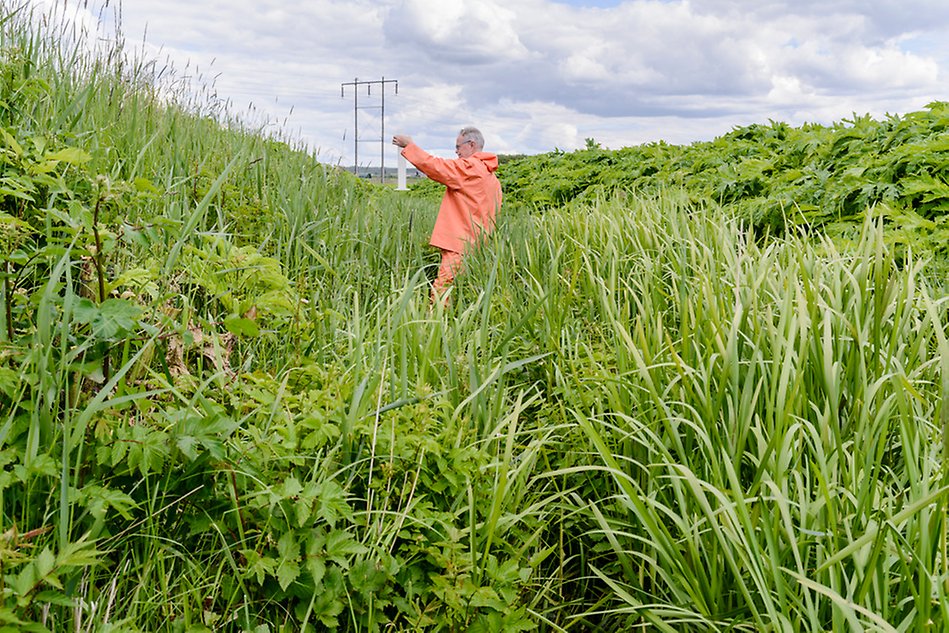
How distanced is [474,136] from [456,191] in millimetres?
613

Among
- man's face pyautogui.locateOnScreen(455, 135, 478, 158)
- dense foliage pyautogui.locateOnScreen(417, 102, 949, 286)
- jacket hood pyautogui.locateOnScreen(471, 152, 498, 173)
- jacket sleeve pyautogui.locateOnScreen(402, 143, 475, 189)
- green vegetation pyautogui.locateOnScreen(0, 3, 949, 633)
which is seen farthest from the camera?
man's face pyautogui.locateOnScreen(455, 135, 478, 158)

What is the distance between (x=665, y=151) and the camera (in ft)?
34.0

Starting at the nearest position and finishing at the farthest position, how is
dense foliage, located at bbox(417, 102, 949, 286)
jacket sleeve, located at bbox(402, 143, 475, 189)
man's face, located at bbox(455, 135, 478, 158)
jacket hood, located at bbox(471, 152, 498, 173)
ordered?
dense foliage, located at bbox(417, 102, 949, 286)
jacket sleeve, located at bbox(402, 143, 475, 189)
jacket hood, located at bbox(471, 152, 498, 173)
man's face, located at bbox(455, 135, 478, 158)

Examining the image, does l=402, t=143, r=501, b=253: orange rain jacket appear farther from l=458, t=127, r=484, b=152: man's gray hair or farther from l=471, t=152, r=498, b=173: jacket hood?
l=458, t=127, r=484, b=152: man's gray hair

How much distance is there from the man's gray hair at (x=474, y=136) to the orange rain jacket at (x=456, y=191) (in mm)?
243

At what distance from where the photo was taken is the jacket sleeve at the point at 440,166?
5969mm

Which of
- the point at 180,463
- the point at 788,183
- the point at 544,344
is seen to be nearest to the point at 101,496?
the point at 180,463

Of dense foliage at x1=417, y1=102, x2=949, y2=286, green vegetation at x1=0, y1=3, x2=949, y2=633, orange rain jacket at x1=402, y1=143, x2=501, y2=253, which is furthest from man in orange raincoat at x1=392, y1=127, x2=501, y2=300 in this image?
green vegetation at x1=0, y1=3, x2=949, y2=633

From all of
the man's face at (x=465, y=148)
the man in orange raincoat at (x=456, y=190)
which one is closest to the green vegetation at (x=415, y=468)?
the man in orange raincoat at (x=456, y=190)

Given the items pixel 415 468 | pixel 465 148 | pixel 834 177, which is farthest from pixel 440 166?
pixel 415 468

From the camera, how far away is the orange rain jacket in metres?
5.99

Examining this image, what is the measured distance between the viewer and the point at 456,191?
6125 millimetres

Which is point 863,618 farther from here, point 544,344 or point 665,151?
point 665,151

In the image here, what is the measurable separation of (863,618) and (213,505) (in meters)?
1.60
